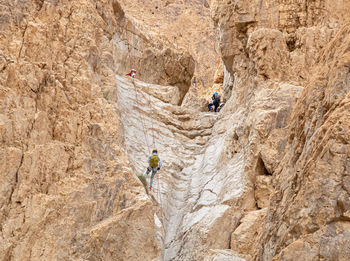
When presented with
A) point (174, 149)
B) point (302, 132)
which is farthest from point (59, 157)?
point (174, 149)

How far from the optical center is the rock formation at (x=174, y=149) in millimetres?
9508

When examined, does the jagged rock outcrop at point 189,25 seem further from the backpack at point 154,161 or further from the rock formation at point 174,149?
the backpack at point 154,161

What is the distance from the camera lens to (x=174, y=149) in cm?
2392

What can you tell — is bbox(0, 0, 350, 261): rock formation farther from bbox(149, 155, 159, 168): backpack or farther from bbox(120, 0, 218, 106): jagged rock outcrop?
bbox(120, 0, 218, 106): jagged rock outcrop

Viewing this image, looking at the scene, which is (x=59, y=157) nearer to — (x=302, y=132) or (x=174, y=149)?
(x=302, y=132)

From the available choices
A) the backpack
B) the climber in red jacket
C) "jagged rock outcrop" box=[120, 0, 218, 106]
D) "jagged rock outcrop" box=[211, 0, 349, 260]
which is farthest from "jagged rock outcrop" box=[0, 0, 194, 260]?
"jagged rock outcrop" box=[120, 0, 218, 106]

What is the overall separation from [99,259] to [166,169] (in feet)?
25.7

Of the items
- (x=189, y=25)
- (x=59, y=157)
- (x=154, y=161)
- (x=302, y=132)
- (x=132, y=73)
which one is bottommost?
(x=154, y=161)

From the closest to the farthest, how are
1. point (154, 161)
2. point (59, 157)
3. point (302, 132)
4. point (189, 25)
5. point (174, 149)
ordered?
point (302, 132), point (59, 157), point (154, 161), point (174, 149), point (189, 25)

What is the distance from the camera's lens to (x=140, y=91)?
88.9 ft

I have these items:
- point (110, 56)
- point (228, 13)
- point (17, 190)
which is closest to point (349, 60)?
point (17, 190)

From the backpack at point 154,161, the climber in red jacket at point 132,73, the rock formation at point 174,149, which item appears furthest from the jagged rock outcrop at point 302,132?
the climber in red jacket at point 132,73

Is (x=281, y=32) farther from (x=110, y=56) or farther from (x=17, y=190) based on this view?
(x=17, y=190)

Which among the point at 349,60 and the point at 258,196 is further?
the point at 258,196
